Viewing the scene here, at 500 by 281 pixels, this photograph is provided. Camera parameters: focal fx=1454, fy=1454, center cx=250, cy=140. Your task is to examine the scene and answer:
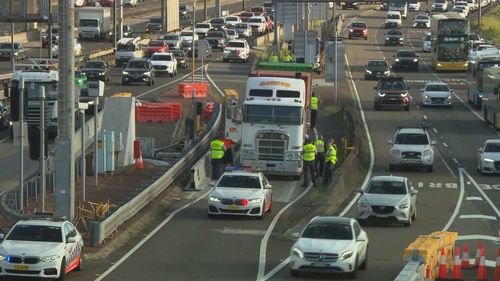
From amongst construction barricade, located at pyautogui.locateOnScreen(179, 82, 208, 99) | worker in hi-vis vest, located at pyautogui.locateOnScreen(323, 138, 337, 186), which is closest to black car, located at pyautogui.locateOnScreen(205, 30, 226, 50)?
construction barricade, located at pyautogui.locateOnScreen(179, 82, 208, 99)

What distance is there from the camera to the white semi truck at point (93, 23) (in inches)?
4673

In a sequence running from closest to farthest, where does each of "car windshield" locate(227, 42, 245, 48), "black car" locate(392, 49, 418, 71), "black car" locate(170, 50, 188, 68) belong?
"black car" locate(392, 49, 418, 71)
"black car" locate(170, 50, 188, 68)
"car windshield" locate(227, 42, 245, 48)

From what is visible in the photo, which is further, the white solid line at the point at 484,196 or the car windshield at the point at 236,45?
the car windshield at the point at 236,45

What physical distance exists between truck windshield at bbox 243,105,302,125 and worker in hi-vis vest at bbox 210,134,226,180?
5.66 ft

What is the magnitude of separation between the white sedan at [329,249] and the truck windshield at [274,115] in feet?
60.7

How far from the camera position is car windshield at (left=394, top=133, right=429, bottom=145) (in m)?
53.4

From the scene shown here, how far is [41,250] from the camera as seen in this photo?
28.8 m

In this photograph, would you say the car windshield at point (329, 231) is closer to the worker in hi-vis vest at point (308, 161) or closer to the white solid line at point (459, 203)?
the white solid line at point (459, 203)

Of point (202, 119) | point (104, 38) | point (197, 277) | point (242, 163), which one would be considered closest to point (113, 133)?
point (242, 163)

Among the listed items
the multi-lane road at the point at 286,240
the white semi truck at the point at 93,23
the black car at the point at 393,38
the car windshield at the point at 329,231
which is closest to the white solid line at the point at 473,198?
the multi-lane road at the point at 286,240

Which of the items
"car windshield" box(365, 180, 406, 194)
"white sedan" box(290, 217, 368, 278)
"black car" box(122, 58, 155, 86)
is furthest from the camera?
"black car" box(122, 58, 155, 86)

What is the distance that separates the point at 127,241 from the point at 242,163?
48.4 feet

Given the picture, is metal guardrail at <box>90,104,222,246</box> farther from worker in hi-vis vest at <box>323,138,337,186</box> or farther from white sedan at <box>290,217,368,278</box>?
white sedan at <box>290,217,368,278</box>

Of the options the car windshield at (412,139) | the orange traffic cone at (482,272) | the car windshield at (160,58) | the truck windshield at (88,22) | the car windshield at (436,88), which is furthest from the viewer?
the truck windshield at (88,22)
